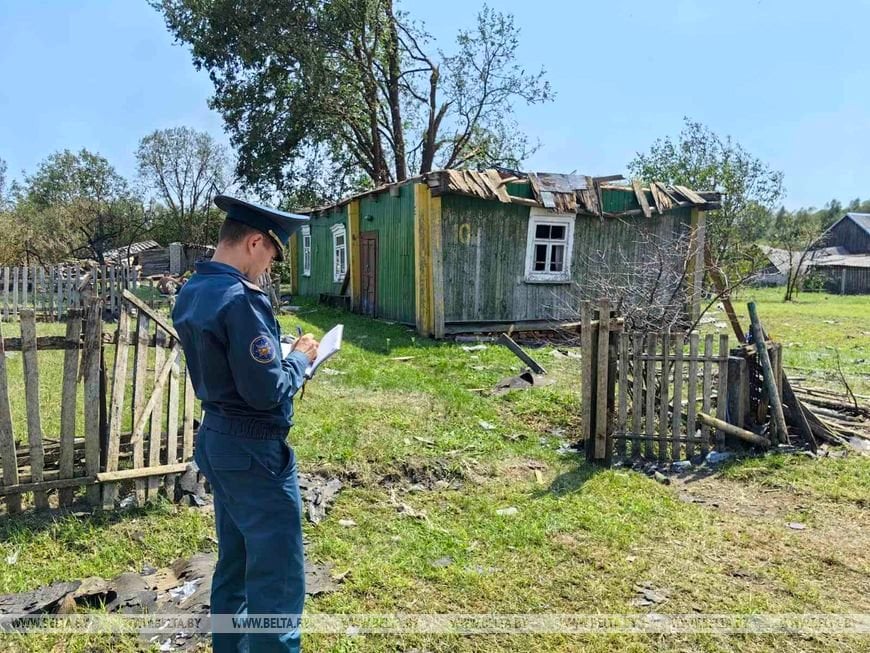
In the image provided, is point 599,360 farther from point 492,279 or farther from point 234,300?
point 492,279

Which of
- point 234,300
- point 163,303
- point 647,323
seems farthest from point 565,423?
point 163,303

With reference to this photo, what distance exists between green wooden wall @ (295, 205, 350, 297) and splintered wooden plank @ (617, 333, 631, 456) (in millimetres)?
12440

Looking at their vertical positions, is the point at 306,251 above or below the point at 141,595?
above

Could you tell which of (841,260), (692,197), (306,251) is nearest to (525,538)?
(692,197)

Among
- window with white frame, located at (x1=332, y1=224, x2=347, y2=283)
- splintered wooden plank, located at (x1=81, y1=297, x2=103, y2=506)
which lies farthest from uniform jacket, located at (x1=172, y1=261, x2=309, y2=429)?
window with white frame, located at (x1=332, y1=224, x2=347, y2=283)

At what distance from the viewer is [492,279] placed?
12.4 meters

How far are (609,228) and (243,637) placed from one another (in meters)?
12.2

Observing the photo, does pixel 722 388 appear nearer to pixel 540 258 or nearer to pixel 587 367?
pixel 587 367

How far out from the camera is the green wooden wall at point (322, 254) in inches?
697

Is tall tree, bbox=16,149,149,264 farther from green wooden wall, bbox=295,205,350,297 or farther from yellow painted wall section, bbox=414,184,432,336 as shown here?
yellow painted wall section, bbox=414,184,432,336

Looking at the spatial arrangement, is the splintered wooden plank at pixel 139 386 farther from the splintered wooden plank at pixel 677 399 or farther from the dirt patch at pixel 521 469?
the splintered wooden plank at pixel 677 399

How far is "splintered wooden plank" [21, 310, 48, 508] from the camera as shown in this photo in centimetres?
374

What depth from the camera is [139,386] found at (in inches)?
163

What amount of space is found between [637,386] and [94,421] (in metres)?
4.30
